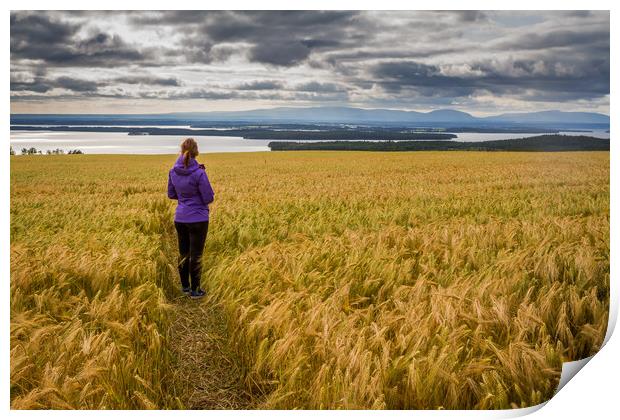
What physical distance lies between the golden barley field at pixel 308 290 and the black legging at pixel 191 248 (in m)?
0.11

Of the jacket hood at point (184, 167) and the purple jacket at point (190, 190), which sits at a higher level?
the jacket hood at point (184, 167)

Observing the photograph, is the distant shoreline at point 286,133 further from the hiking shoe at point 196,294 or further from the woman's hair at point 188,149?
the hiking shoe at point 196,294

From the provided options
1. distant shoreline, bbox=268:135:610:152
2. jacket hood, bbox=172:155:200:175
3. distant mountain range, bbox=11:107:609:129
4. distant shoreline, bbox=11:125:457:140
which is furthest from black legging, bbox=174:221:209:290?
distant shoreline, bbox=268:135:610:152

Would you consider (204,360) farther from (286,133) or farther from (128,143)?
(286,133)

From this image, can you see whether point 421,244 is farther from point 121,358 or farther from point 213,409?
point 121,358

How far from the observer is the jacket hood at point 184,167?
4172 millimetres

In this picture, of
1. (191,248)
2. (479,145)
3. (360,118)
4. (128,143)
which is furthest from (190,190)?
(479,145)

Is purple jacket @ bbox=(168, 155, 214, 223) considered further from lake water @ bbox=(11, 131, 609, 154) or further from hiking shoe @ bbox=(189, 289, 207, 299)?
hiking shoe @ bbox=(189, 289, 207, 299)

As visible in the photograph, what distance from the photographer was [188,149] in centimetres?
413

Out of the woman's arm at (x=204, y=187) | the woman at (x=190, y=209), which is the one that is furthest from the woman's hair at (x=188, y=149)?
the woman's arm at (x=204, y=187)

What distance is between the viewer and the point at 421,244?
4.68 meters

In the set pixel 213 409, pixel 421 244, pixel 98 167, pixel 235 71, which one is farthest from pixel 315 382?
pixel 98 167

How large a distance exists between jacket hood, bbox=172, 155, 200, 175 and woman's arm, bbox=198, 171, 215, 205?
76 mm

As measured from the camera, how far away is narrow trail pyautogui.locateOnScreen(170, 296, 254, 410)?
3322 mm
